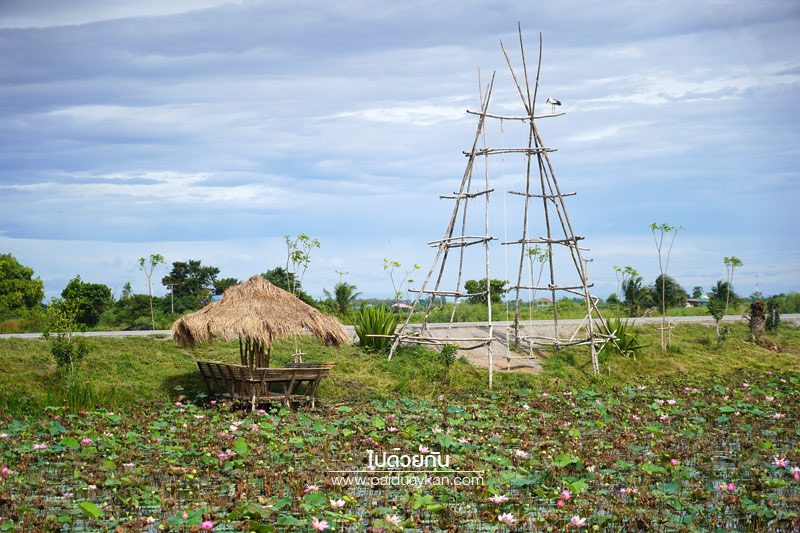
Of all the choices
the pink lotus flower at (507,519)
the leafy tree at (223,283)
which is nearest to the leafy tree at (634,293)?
the leafy tree at (223,283)

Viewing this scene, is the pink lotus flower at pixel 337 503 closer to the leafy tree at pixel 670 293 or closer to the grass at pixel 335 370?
the grass at pixel 335 370

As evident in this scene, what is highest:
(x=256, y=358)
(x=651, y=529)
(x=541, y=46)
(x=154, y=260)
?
(x=541, y=46)

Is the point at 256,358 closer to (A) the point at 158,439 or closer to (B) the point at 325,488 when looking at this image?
(A) the point at 158,439

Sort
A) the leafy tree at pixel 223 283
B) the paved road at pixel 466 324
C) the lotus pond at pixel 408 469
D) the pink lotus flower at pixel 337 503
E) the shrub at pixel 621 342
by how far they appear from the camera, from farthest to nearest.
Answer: the leafy tree at pixel 223 283
the shrub at pixel 621 342
the paved road at pixel 466 324
the lotus pond at pixel 408 469
the pink lotus flower at pixel 337 503

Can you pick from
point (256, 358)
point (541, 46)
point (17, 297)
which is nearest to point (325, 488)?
point (256, 358)

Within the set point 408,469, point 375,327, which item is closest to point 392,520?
point 408,469

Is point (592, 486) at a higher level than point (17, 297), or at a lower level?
lower

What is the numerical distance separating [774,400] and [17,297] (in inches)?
1097

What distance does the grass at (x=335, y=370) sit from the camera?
13.2 m

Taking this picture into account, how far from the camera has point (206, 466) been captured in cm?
826

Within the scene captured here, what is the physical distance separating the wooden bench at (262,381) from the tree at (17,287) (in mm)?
21361

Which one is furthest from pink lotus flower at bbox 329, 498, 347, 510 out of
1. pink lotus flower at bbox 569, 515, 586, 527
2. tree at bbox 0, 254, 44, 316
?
tree at bbox 0, 254, 44, 316

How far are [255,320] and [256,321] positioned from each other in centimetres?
2

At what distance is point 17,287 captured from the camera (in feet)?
106
